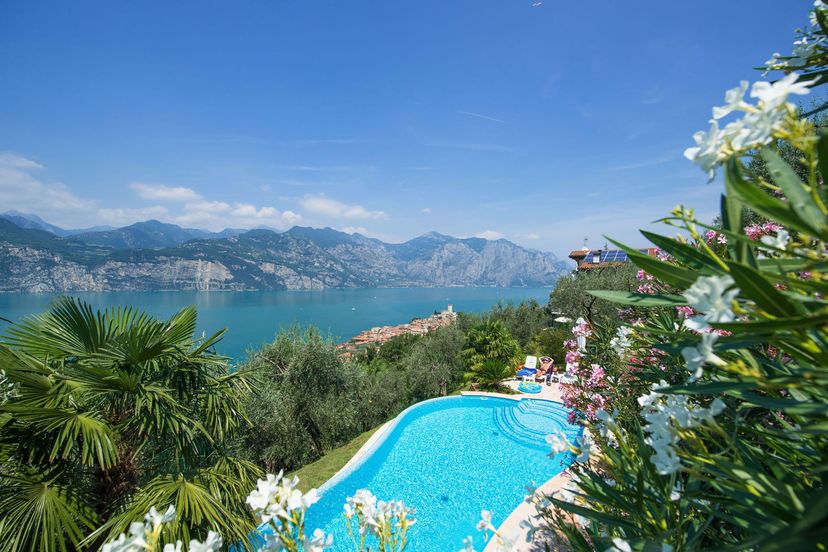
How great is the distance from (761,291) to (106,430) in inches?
175

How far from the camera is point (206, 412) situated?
391 cm

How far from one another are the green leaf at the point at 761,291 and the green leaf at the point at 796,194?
13 cm

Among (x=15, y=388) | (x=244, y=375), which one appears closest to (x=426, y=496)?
(x=244, y=375)

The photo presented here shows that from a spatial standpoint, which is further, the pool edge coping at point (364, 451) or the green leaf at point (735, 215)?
the pool edge coping at point (364, 451)

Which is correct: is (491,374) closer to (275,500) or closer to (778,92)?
(275,500)

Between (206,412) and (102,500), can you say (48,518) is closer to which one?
(102,500)

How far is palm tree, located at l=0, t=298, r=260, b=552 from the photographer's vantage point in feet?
9.09

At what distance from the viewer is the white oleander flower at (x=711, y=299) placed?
62 cm

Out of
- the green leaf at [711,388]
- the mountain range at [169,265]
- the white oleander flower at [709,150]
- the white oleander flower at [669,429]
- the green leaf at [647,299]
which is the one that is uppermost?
the white oleander flower at [709,150]

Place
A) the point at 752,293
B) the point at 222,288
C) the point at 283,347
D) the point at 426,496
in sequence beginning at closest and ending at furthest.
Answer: the point at 752,293, the point at 426,496, the point at 283,347, the point at 222,288

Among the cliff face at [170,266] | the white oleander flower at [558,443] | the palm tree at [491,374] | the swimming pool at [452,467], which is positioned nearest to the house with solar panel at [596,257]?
the palm tree at [491,374]

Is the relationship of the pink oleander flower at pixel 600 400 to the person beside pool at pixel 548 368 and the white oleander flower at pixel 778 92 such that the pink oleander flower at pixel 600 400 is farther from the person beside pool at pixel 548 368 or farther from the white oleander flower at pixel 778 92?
the person beside pool at pixel 548 368

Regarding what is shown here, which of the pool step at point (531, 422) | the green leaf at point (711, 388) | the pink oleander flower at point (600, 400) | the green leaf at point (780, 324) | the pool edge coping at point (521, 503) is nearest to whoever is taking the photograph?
the green leaf at point (780, 324)

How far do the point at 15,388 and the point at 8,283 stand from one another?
136190 mm
